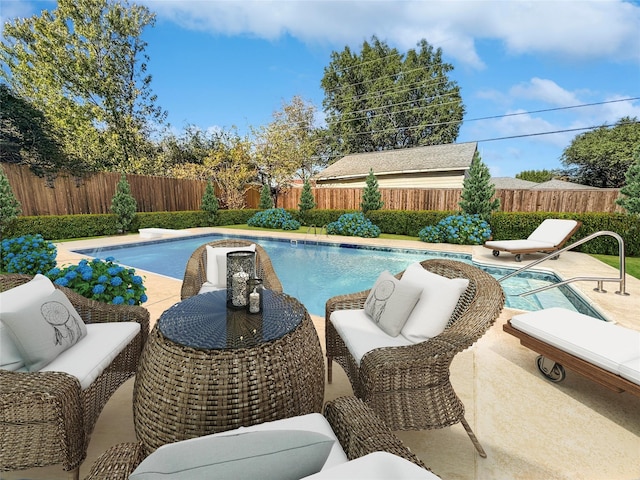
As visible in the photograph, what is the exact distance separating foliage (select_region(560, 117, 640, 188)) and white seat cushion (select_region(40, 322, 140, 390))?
28397 millimetres

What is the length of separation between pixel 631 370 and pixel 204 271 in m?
3.39

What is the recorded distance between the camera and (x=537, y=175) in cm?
3025

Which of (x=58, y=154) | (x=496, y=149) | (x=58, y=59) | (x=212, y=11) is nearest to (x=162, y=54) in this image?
(x=58, y=59)

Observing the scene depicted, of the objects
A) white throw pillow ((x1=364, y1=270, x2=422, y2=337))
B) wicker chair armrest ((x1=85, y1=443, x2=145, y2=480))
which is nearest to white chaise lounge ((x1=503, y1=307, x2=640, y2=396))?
white throw pillow ((x1=364, y1=270, x2=422, y2=337))

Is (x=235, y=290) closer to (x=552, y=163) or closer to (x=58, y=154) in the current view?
(x=58, y=154)

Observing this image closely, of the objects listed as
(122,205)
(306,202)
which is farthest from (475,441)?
(306,202)

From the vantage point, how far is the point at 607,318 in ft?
10.5

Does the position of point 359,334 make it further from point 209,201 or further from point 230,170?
point 230,170

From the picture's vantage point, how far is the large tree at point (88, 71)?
47.6 ft

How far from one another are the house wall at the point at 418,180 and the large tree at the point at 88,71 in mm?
11805

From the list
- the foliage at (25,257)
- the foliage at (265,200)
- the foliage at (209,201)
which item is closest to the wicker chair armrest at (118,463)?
the foliage at (25,257)

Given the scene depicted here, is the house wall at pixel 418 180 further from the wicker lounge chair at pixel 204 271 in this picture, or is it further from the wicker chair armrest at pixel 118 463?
the wicker chair armrest at pixel 118 463

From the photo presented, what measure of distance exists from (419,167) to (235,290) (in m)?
14.8

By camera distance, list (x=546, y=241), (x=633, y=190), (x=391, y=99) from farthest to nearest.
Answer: (x=391, y=99)
(x=633, y=190)
(x=546, y=241)
